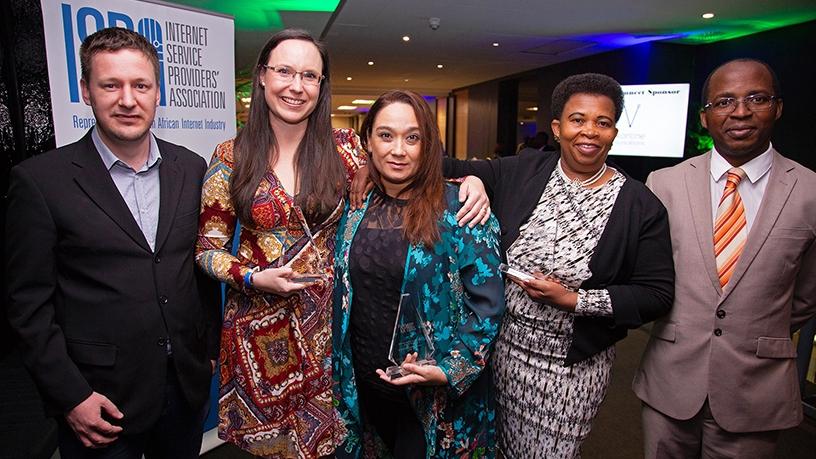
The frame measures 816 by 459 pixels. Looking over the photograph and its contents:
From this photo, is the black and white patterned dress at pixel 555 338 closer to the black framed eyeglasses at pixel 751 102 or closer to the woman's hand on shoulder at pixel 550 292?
the woman's hand on shoulder at pixel 550 292

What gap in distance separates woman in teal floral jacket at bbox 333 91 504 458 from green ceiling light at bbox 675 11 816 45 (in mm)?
6930

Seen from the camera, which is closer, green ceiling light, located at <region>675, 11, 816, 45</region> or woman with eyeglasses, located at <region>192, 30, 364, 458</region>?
woman with eyeglasses, located at <region>192, 30, 364, 458</region>

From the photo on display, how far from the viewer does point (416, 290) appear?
1380mm

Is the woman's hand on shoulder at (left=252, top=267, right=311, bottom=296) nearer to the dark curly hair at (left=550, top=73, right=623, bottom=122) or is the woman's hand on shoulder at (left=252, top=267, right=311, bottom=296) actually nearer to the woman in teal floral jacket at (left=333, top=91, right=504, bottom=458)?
the woman in teal floral jacket at (left=333, top=91, right=504, bottom=458)

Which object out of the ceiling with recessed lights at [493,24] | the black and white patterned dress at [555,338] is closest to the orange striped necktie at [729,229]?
the black and white patterned dress at [555,338]

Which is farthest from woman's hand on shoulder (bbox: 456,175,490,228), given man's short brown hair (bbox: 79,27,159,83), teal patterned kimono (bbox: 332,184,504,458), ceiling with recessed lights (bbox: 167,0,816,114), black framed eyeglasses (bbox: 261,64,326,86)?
ceiling with recessed lights (bbox: 167,0,816,114)

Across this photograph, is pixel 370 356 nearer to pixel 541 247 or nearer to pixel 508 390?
pixel 508 390

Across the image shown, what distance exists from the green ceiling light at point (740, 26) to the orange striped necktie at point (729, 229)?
249 inches

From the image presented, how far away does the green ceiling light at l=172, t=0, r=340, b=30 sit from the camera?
5.26m

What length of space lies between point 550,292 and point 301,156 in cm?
87

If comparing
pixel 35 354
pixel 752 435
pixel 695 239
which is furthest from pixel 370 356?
pixel 752 435

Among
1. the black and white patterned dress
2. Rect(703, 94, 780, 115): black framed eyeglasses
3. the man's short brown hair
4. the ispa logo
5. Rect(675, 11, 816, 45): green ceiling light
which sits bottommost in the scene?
the black and white patterned dress

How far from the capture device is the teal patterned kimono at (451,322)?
54.4 inches

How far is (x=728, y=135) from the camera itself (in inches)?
61.0
